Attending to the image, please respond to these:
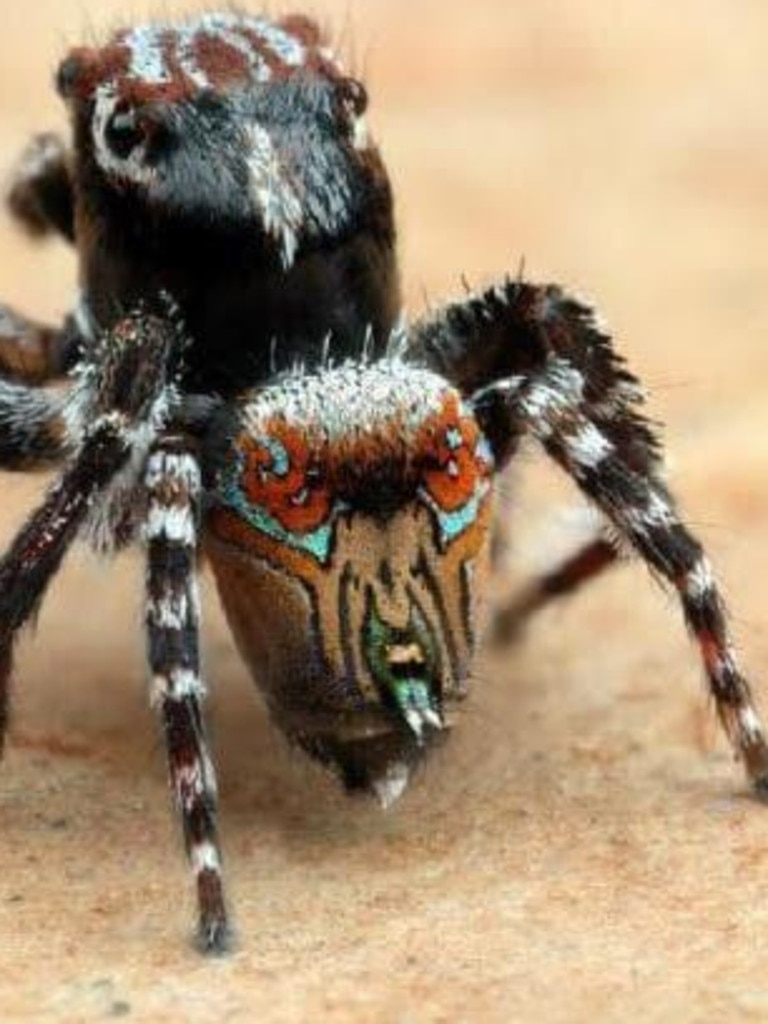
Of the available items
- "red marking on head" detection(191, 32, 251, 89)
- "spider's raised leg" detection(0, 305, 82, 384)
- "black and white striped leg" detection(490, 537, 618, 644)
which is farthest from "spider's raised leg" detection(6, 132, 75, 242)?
"black and white striped leg" detection(490, 537, 618, 644)

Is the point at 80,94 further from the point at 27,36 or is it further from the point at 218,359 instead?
the point at 27,36

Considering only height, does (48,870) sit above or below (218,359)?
below

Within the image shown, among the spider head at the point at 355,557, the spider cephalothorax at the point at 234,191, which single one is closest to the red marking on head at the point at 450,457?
the spider head at the point at 355,557

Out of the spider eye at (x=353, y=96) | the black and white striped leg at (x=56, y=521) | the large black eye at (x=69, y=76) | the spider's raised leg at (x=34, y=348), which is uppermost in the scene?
the large black eye at (x=69, y=76)

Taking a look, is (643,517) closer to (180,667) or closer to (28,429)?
(180,667)

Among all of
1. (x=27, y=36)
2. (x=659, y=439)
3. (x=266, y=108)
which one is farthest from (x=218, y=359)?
(x=27, y=36)

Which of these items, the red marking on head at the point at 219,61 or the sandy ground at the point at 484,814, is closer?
the sandy ground at the point at 484,814

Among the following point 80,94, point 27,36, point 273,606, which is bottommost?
point 273,606

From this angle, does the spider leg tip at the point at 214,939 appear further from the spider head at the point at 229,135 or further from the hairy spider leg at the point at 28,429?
the spider head at the point at 229,135
